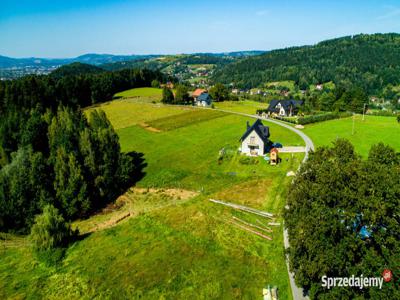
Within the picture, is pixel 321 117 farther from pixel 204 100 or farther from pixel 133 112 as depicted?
pixel 133 112

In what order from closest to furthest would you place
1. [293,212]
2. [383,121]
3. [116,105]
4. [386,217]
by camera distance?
[386,217] < [293,212] < [383,121] < [116,105]

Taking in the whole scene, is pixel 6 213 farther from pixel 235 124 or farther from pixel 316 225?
pixel 235 124

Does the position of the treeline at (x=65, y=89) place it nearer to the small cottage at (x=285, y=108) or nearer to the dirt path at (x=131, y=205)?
the dirt path at (x=131, y=205)

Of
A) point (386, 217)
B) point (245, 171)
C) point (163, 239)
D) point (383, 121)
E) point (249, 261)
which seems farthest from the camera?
point (383, 121)

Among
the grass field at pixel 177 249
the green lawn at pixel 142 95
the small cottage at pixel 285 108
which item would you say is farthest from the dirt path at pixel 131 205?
the green lawn at pixel 142 95

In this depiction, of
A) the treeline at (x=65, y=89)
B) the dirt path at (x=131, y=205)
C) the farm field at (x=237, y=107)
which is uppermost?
the treeline at (x=65, y=89)

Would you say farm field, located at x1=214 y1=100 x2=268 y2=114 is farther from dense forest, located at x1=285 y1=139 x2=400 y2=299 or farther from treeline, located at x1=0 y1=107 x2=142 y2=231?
dense forest, located at x1=285 y1=139 x2=400 y2=299

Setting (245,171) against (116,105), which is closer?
(245,171)

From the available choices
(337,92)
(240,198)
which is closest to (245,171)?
(240,198)
